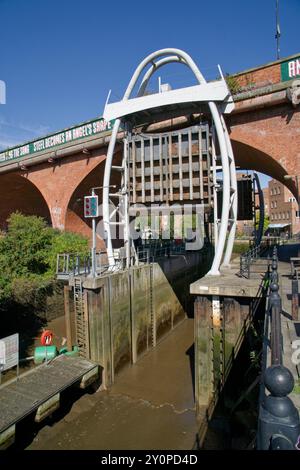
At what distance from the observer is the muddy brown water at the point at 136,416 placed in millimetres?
9133

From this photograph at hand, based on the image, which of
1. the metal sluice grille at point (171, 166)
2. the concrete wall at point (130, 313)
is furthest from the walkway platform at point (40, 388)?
the metal sluice grille at point (171, 166)

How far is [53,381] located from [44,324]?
875 centimetres

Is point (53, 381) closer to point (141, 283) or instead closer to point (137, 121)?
point (141, 283)

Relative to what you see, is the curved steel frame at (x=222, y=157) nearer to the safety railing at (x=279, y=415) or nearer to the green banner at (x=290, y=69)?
the green banner at (x=290, y=69)

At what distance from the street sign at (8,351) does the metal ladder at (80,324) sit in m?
2.85

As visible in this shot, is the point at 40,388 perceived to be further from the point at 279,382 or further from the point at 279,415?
the point at 279,382

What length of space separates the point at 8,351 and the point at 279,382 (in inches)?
341

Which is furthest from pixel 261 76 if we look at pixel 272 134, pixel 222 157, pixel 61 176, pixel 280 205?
pixel 280 205

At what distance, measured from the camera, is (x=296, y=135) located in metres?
14.8

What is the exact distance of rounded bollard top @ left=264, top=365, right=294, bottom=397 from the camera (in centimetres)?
264

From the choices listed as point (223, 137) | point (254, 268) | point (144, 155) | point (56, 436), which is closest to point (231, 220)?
point (254, 268)

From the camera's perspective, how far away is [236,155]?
63.8 ft

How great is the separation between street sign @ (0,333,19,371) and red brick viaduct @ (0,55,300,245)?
13147mm

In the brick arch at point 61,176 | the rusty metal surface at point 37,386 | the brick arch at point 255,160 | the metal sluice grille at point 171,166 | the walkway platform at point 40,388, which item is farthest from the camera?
the brick arch at point 61,176
